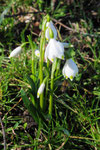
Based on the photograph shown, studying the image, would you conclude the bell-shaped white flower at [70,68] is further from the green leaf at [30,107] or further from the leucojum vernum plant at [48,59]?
the green leaf at [30,107]

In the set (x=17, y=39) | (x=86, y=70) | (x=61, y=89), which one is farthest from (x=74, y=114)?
(x=17, y=39)

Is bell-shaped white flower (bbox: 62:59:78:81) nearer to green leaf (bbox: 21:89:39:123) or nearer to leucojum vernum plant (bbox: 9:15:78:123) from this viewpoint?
leucojum vernum plant (bbox: 9:15:78:123)

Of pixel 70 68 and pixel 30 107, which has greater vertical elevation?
pixel 70 68

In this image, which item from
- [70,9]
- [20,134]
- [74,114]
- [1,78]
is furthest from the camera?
[70,9]

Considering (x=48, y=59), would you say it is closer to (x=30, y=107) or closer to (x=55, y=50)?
(x=55, y=50)

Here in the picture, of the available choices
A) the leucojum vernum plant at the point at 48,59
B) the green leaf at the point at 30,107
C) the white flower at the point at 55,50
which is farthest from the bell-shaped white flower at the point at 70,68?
the green leaf at the point at 30,107

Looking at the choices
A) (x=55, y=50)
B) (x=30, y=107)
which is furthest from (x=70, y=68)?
(x=30, y=107)

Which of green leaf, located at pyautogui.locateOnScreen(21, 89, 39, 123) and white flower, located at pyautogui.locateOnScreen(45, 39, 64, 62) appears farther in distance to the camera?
green leaf, located at pyautogui.locateOnScreen(21, 89, 39, 123)

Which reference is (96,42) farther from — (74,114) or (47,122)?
(47,122)

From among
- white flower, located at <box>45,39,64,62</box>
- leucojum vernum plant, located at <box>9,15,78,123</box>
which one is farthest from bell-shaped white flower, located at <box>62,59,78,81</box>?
white flower, located at <box>45,39,64,62</box>

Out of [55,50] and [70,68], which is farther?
[70,68]

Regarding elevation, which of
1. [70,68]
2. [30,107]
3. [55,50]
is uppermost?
[55,50]
